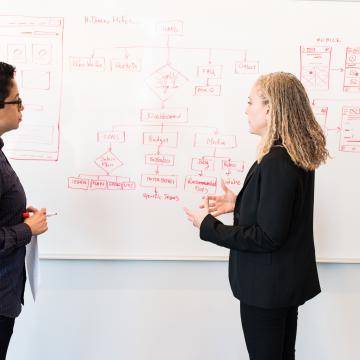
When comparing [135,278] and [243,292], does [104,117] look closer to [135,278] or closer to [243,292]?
[135,278]

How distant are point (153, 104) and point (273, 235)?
0.94 meters

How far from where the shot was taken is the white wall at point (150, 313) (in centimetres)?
206

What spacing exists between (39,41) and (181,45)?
67cm

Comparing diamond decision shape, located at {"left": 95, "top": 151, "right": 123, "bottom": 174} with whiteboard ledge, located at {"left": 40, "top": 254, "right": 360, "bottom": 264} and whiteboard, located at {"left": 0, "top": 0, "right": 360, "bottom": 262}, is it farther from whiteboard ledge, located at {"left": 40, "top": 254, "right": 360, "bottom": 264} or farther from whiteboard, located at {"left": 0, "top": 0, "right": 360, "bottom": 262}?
whiteboard ledge, located at {"left": 40, "top": 254, "right": 360, "bottom": 264}

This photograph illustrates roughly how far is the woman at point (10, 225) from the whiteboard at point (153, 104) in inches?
20.3

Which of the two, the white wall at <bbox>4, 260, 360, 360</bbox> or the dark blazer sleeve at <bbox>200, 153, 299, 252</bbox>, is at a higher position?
the dark blazer sleeve at <bbox>200, 153, 299, 252</bbox>

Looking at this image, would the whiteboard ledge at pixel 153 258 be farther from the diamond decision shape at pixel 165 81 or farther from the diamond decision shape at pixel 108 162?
the diamond decision shape at pixel 165 81

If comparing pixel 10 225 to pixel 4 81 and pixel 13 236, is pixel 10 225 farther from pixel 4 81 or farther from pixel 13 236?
pixel 4 81

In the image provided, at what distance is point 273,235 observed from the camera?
4.29ft

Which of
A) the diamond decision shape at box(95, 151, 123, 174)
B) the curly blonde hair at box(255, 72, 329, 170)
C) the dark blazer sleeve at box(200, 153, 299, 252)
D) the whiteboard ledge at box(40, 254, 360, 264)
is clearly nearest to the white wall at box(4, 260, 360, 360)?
the whiteboard ledge at box(40, 254, 360, 264)

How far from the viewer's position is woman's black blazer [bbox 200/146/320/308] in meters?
1.30

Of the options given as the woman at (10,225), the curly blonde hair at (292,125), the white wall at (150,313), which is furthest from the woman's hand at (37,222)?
the curly blonde hair at (292,125)

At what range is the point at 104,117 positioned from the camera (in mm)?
1937

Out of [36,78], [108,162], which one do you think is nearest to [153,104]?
[108,162]
